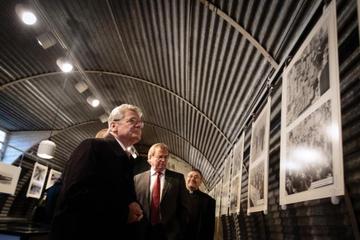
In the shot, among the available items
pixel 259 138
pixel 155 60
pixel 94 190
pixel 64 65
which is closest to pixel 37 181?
pixel 64 65

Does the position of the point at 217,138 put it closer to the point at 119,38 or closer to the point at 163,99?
the point at 163,99

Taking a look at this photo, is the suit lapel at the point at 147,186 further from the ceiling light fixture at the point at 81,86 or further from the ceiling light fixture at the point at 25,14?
the ceiling light fixture at the point at 81,86

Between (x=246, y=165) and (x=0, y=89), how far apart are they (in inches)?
312

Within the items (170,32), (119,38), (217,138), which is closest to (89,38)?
(119,38)

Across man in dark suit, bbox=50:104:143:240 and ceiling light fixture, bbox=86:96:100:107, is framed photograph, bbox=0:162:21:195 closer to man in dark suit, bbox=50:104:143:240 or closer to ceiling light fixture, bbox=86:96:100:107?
ceiling light fixture, bbox=86:96:100:107

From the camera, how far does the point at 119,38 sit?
24.7ft

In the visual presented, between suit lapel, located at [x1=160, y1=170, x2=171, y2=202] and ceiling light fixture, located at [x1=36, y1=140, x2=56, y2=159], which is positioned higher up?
ceiling light fixture, located at [x1=36, y1=140, x2=56, y2=159]

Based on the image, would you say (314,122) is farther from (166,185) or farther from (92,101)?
(92,101)

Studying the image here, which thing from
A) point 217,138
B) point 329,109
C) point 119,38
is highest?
point 119,38

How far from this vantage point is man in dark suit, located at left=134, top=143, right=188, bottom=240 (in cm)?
405

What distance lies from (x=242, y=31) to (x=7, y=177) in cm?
990

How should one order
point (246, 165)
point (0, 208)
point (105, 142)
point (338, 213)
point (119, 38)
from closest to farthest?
point (338, 213), point (105, 142), point (246, 165), point (119, 38), point (0, 208)

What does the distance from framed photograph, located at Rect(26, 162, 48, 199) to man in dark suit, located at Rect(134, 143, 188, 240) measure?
1104 cm

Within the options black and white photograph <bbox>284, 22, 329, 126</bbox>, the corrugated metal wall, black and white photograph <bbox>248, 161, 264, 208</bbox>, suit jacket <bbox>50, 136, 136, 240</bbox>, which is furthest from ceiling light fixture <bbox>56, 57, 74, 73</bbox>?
the corrugated metal wall
